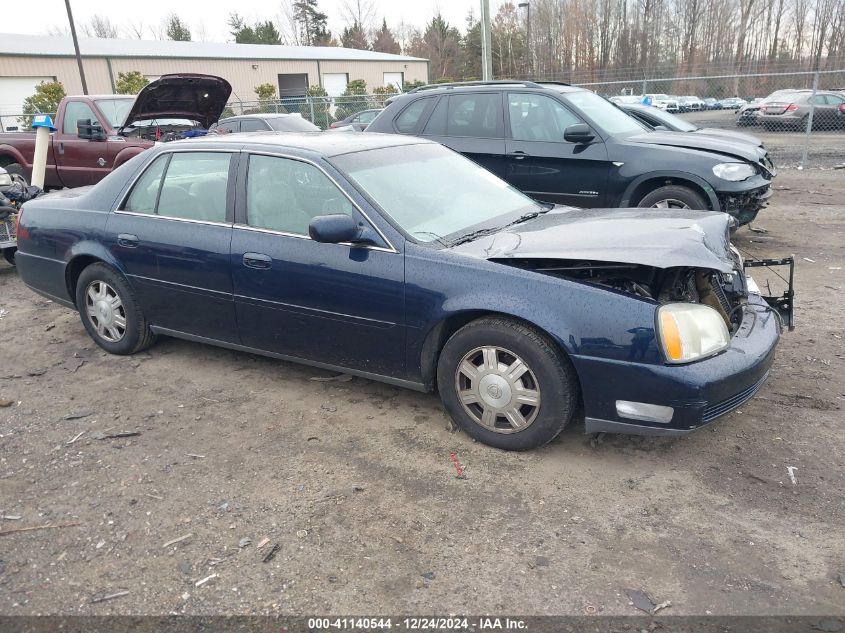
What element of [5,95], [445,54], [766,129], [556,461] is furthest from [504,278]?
[445,54]

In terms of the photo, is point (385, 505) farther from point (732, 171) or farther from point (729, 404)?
point (732, 171)

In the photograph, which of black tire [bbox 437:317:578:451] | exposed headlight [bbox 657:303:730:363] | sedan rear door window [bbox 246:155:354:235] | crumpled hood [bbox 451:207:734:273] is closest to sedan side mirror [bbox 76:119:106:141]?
sedan rear door window [bbox 246:155:354:235]

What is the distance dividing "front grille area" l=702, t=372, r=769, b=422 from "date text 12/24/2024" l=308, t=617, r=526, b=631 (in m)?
1.36

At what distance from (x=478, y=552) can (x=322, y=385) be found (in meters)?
1.98

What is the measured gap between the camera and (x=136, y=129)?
9.64m

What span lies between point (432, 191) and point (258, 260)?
1148mm

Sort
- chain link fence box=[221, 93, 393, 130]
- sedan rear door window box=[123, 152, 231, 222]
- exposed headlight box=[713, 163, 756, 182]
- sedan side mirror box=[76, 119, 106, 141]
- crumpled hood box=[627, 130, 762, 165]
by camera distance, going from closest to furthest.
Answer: sedan rear door window box=[123, 152, 231, 222], exposed headlight box=[713, 163, 756, 182], crumpled hood box=[627, 130, 762, 165], sedan side mirror box=[76, 119, 106, 141], chain link fence box=[221, 93, 393, 130]

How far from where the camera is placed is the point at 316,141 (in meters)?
4.31

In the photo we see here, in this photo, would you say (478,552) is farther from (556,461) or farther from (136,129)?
(136,129)

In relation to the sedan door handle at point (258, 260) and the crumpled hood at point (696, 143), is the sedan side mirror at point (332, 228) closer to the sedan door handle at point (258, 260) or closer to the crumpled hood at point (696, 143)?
the sedan door handle at point (258, 260)

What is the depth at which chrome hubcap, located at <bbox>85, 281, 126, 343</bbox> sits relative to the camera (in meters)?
4.90

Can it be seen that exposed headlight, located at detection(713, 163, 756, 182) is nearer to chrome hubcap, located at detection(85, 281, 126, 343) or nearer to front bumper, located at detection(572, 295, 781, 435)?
front bumper, located at detection(572, 295, 781, 435)

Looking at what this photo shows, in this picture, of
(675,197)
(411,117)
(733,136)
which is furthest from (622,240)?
(733,136)

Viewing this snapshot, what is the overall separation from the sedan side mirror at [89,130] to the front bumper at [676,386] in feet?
29.2
